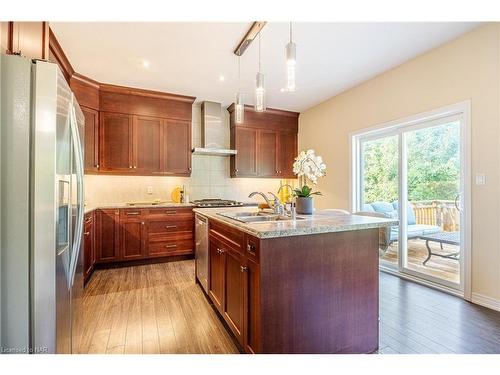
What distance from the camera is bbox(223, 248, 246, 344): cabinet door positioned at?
1.67 meters

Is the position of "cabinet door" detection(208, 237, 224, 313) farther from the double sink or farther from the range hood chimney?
the range hood chimney

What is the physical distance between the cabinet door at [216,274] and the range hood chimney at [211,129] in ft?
8.17

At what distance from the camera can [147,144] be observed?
4.04 m

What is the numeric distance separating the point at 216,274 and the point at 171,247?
1.90 metres

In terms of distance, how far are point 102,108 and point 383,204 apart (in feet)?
14.3

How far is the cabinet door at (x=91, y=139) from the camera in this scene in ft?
11.6

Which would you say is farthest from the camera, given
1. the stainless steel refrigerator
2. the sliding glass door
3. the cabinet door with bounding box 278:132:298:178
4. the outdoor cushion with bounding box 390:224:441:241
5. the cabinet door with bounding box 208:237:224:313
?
the cabinet door with bounding box 278:132:298:178

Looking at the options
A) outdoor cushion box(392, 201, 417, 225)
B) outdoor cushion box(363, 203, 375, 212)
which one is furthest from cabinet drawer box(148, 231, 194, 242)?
outdoor cushion box(392, 201, 417, 225)

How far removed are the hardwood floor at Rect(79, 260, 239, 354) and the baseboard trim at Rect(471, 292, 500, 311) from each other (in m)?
2.39

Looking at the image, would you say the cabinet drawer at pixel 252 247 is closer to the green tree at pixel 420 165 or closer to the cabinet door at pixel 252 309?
the cabinet door at pixel 252 309

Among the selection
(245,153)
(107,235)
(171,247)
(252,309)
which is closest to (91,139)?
(107,235)

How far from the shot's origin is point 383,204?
3.55 meters
